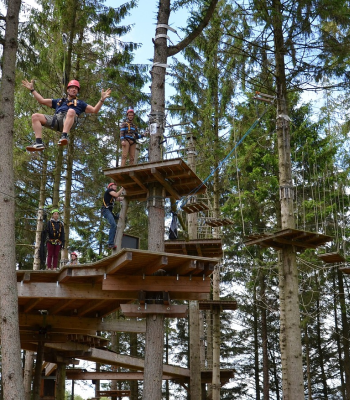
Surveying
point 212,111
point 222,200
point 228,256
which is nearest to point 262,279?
point 228,256

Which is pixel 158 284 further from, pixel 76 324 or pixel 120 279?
pixel 76 324

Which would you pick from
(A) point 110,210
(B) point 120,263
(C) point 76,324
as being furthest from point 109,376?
(B) point 120,263

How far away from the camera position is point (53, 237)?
10.7 meters

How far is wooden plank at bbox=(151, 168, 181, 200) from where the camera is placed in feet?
28.7

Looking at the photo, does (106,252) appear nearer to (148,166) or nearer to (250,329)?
(250,329)

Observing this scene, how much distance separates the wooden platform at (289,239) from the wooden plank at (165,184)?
155 cm

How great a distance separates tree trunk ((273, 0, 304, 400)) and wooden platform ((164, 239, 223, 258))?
1.57 m

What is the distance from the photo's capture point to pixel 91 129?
15.2 metres

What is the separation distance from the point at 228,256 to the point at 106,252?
534 cm

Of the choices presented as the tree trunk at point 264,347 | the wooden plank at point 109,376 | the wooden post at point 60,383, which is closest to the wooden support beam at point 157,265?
the wooden post at point 60,383

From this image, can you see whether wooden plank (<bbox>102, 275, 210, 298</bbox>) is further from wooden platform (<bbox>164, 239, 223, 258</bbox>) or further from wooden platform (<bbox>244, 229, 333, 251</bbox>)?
wooden platform (<bbox>164, 239, 223, 258</bbox>)

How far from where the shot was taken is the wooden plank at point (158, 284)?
8.46 metres

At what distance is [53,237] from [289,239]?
4637 mm

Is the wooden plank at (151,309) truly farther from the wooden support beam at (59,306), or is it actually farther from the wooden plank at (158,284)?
the wooden support beam at (59,306)
